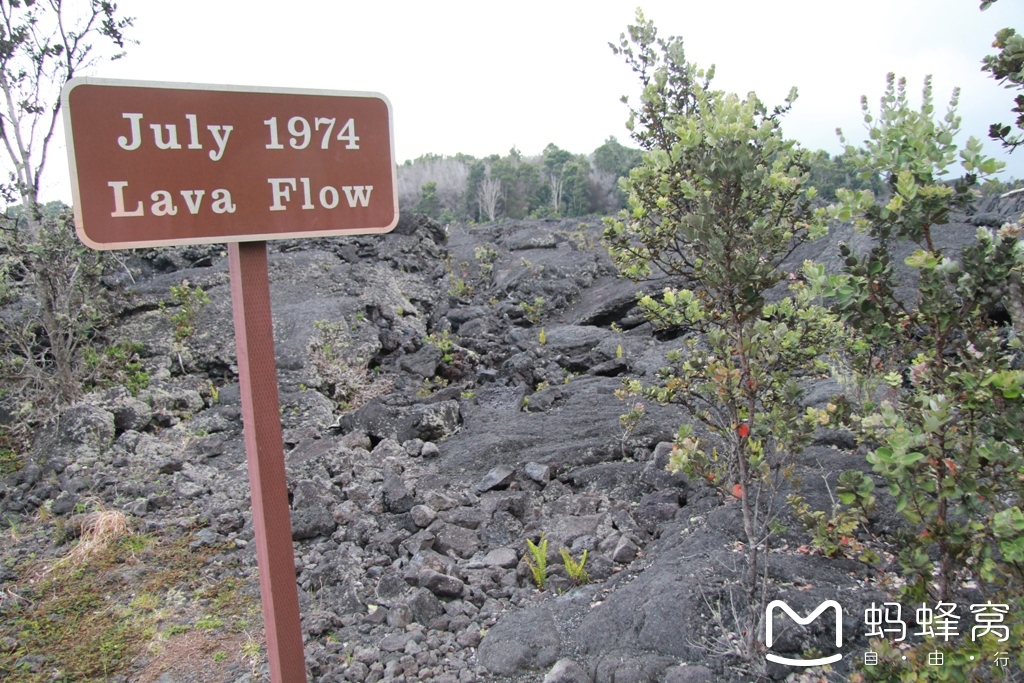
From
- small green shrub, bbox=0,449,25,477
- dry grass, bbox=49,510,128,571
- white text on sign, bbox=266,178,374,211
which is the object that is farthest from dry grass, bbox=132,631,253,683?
small green shrub, bbox=0,449,25,477

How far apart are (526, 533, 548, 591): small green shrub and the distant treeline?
33572mm

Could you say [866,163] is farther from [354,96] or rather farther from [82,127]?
[82,127]

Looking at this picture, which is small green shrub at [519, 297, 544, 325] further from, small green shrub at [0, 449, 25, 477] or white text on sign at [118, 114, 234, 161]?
white text on sign at [118, 114, 234, 161]

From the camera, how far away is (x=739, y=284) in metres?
2.60

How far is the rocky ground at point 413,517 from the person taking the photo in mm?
3152

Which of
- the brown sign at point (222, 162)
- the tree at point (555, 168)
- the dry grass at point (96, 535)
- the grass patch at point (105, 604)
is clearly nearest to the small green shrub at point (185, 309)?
the dry grass at point (96, 535)

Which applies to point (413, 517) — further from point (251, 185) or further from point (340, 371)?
point (340, 371)

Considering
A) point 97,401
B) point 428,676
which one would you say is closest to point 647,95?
point 428,676

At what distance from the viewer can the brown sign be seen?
214 cm

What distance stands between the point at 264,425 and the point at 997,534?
7.32 ft

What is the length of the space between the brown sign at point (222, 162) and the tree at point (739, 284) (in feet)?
3.78

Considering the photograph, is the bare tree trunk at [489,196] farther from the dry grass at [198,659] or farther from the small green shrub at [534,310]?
the dry grass at [198,659]

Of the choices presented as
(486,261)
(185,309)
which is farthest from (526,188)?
(185,309)

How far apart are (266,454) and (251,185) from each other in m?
0.94
